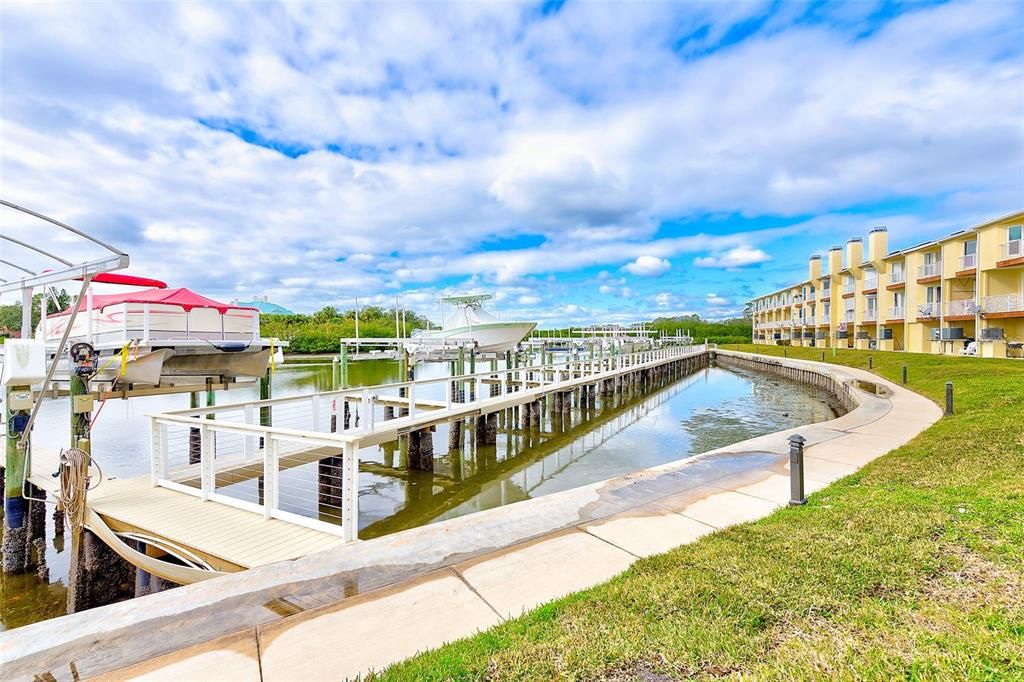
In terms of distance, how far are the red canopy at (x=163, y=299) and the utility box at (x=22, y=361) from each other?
2032 millimetres

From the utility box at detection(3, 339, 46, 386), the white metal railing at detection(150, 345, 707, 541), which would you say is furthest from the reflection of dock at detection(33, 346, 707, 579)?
the utility box at detection(3, 339, 46, 386)

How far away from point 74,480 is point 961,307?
38.5 metres

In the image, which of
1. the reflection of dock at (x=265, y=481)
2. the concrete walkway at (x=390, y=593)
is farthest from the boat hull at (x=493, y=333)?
the concrete walkway at (x=390, y=593)

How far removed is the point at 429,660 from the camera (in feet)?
9.58

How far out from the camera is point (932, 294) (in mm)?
→ 31578

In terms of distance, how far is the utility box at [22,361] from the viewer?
266 inches

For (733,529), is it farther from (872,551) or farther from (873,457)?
(873,457)

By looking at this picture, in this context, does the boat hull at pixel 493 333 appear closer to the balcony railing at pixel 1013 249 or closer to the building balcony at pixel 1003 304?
the building balcony at pixel 1003 304

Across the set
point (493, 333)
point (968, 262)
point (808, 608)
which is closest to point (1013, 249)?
point (968, 262)

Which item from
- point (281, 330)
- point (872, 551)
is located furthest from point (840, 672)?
point (281, 330)

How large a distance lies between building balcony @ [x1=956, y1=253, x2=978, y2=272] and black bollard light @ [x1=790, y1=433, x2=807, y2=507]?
31.3 m

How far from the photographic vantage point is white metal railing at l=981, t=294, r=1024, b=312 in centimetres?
2425

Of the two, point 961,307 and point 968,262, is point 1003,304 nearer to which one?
point 961,307

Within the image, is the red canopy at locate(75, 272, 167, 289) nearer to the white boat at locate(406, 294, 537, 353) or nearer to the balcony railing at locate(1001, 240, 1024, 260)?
the white boat at locate(406, 294, 537, 353)
